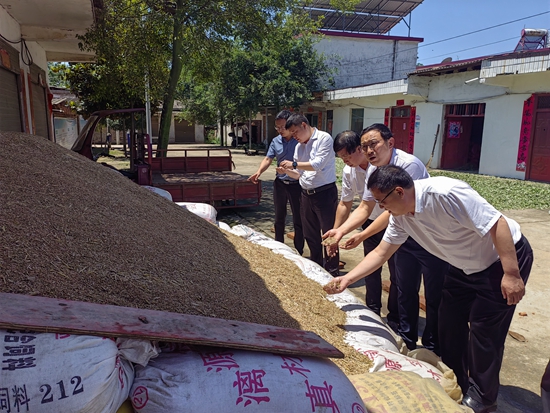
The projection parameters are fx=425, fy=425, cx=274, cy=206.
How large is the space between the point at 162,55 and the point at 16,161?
8128 mm

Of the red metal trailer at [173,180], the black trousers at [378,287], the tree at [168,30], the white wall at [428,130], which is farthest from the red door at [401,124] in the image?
the black trousers at [378,287]

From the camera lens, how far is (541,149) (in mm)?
11539

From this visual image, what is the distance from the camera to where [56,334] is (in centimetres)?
125

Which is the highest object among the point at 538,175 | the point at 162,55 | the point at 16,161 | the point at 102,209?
the point at 162,55

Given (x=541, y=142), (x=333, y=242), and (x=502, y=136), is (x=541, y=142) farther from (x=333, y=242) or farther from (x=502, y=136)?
(x=333, y=242)

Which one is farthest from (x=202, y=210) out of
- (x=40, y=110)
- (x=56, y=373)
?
(x=40, y=110)

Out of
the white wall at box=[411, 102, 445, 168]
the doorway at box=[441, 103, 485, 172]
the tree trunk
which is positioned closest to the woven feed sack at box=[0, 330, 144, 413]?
the tree trunk

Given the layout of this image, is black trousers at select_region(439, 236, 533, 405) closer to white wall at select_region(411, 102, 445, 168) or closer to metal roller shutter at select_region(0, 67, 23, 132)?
metal roller shutter at select_region(0, 67, 23, 132)

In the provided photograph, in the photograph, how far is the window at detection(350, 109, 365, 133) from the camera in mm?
19219

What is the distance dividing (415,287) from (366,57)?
2230 centimetres

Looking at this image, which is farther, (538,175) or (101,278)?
(538,175)

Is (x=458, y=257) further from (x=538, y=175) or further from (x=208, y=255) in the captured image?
(x=538, y=175)

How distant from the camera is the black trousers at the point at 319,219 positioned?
4176mm

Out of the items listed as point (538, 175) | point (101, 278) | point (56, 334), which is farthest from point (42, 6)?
point (538, 175)
